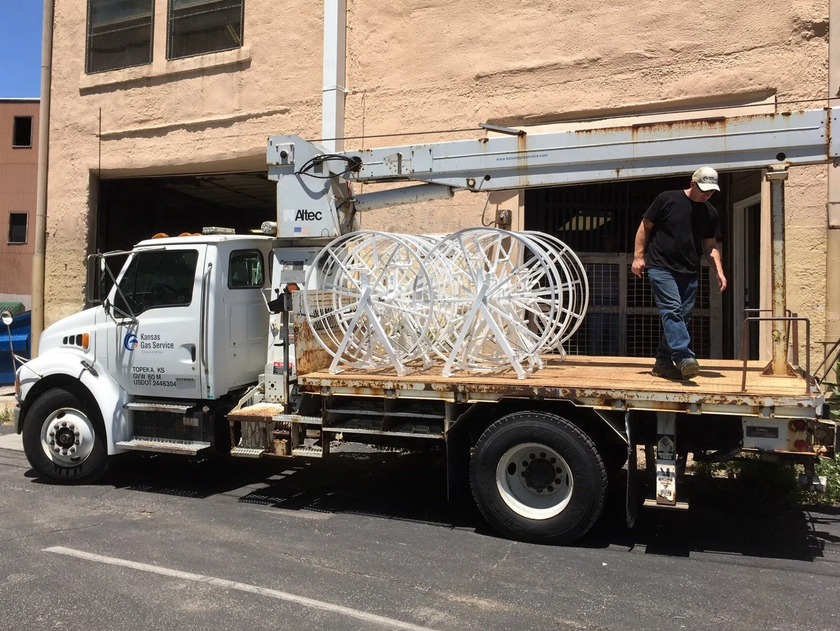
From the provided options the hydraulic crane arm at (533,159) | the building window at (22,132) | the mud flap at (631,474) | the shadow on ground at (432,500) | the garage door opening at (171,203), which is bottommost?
the shadow on ground at (432,500)

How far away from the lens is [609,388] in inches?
204

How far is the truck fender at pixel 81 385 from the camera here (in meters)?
6.95

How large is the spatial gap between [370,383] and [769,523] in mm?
3511

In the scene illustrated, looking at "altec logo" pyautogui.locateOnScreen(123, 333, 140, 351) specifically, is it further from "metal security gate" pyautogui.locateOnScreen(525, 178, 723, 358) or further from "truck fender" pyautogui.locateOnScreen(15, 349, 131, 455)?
"metal security gate" pyautogui.locateOnScreen(525, 178, 723, 358)

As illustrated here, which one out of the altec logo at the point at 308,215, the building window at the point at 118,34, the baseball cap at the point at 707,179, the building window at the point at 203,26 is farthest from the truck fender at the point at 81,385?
the building window at the point at 118,34

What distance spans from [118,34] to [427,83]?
237 inches

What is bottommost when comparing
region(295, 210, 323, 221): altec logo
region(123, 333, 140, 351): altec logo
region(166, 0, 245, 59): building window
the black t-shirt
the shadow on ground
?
the shadow on ground

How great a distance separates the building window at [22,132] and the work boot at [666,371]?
26.9 metres

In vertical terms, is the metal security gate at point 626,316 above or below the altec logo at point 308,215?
below

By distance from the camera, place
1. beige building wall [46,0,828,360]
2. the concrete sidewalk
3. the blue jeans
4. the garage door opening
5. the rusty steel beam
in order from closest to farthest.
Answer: the blue jeans
the rusty steel beam
beige building wall [46,0,828,360]
the concrete sidewalk
the garage door opening

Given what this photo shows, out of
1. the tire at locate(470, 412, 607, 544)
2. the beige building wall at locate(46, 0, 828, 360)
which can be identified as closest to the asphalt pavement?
the tire at locate(470, 412, 607, 544)

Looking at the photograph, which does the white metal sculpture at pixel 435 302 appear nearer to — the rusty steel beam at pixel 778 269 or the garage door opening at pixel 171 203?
the rusty steel beam at pixel 778 269

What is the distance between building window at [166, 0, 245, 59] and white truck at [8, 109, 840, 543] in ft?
19.4

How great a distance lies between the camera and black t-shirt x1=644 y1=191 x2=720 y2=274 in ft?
19.1
